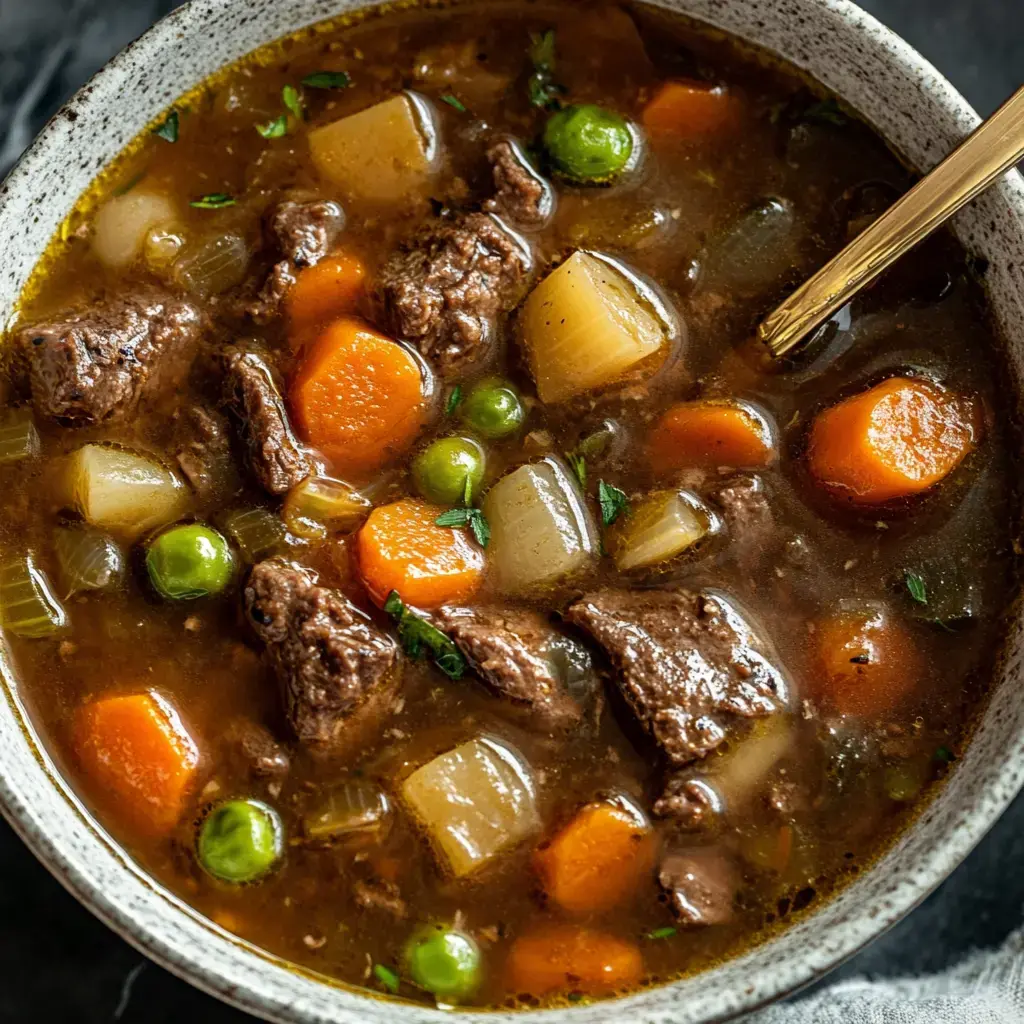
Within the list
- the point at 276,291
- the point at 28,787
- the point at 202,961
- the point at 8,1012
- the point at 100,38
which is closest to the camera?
the point at 202,961

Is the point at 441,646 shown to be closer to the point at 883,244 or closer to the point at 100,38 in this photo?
the point at 883,244

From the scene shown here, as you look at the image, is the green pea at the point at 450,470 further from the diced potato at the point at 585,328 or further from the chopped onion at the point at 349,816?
the chopped onion at the point at 349,816

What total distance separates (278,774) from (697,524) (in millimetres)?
1204

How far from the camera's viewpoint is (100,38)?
4.13 meters

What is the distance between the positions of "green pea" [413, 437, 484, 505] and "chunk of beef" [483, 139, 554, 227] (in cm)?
61

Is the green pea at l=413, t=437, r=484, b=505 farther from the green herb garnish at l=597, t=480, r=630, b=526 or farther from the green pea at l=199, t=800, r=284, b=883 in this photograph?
the green pea at l=199, t=800, r=284, b=883

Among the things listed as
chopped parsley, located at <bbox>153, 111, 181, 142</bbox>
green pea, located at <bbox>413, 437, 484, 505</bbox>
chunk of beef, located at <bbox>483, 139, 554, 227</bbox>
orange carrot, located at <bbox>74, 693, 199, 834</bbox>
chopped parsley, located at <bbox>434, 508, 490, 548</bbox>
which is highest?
chunk of beef, located at <bbox>483, 139, 554, 227</bbox>

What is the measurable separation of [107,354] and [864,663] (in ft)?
6.63

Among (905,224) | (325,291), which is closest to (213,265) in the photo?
(325,291)

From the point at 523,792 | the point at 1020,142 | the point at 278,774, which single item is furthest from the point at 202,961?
the point at 1020,142

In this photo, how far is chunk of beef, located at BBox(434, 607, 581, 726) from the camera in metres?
Answer: 3.20

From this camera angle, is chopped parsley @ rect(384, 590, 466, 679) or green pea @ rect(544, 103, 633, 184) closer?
chopped parsley @ rect(384, 590, 466, 679)

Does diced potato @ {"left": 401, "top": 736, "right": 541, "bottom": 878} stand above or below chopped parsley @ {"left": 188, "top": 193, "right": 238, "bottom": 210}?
below

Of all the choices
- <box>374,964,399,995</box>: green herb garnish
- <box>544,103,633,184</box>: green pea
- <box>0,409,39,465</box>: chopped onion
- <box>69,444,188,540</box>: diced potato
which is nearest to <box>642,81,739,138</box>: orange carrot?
<box>544,103,633,184</box>: green pea
